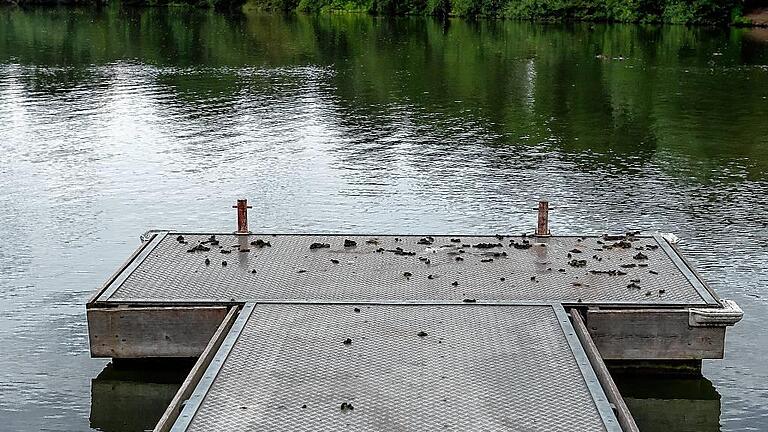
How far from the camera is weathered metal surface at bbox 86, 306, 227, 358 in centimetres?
1302

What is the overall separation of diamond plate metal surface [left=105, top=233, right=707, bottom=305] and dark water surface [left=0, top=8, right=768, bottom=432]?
1.20 meters

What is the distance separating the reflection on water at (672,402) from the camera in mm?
12672

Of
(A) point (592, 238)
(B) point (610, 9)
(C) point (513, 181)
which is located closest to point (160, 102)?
(C) point (513, 181)

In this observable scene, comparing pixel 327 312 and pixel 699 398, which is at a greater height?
pixel 327 312

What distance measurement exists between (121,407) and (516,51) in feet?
159

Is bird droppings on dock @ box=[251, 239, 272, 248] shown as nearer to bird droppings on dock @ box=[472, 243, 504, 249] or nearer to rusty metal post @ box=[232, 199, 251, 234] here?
rusty metal post @ box=[232, 199, 251, 234]

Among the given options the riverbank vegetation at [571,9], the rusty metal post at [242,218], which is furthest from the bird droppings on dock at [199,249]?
the riverbank vegetation at [571,9]

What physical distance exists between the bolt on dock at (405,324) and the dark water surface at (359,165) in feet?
3.32

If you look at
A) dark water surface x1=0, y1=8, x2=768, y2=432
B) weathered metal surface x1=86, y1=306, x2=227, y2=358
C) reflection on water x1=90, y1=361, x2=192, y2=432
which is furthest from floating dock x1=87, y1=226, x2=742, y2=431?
dark water surface x1=0, y1=8, x2=768, y2=432

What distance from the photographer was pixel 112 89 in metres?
42.8

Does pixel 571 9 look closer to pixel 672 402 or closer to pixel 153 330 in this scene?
pixel 672 402

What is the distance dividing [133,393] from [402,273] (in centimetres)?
390

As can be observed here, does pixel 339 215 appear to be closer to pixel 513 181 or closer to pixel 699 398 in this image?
pixel 513 181

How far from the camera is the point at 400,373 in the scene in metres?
11.0
